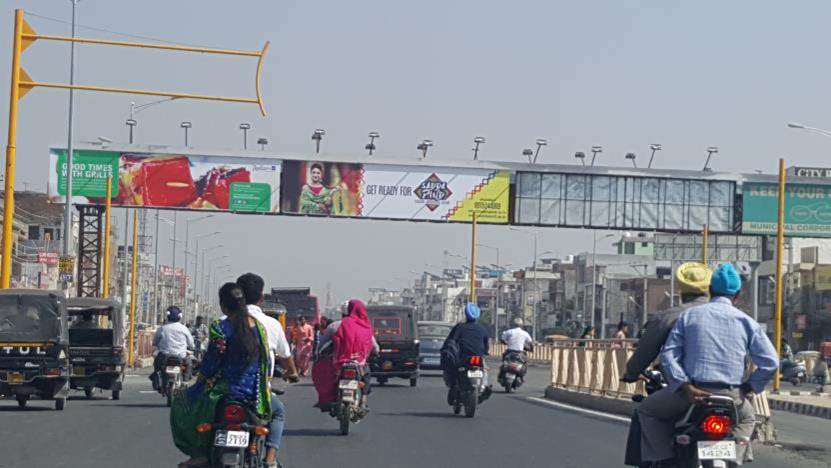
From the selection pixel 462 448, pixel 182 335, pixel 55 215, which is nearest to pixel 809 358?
pixel 182 335

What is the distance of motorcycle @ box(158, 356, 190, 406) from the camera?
2345 cm

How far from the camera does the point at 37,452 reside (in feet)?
49.3

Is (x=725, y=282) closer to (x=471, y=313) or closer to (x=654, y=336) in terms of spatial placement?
(x=654, y=336)

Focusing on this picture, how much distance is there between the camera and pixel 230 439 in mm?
9000

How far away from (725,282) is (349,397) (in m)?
9.18

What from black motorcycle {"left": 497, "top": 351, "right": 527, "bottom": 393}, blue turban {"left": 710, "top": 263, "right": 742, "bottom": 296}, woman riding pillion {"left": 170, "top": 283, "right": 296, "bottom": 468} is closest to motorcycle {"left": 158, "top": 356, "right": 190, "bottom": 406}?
black motorcycle {"left": 497, "top": 351, "right": 527, "bottom": 393}

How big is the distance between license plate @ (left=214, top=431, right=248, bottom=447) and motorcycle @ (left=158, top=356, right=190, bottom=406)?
47.6 feet

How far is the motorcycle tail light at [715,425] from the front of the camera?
26.7ft

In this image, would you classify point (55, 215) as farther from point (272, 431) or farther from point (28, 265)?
point (272, 431)

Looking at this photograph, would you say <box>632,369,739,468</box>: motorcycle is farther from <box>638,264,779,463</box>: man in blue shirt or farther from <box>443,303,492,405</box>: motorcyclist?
<box>443,303,492,405</box>: motorcyclist

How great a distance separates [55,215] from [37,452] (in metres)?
90.6

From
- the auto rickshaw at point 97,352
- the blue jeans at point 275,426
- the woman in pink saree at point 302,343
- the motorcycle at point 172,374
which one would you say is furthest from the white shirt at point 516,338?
the blue jeans at point 275,426

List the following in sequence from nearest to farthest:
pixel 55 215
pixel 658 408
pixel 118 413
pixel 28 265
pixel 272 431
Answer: pixel 658 408 → pixel 272 431 → pixel 118 413 → pixel 28 265 → pixel 55 215

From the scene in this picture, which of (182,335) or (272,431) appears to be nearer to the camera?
(272,431)
